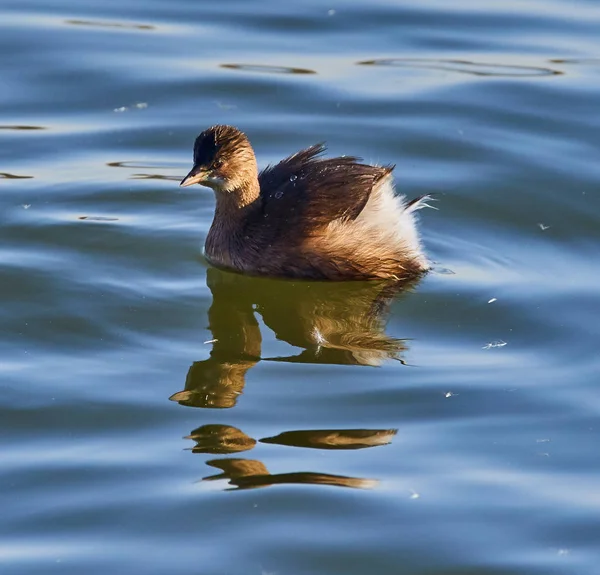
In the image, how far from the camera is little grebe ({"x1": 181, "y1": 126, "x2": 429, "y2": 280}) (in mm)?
7371

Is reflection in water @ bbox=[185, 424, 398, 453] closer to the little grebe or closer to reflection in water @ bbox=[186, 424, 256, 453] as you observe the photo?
reflection in water @ bbox=[186, 424, 256, 453]

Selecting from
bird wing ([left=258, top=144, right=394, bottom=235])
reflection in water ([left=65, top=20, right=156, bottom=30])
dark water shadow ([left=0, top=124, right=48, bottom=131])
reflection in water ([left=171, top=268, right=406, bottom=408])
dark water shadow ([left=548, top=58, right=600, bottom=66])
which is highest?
reflection in water ([left=65, top=20, right=156, bottom=30])

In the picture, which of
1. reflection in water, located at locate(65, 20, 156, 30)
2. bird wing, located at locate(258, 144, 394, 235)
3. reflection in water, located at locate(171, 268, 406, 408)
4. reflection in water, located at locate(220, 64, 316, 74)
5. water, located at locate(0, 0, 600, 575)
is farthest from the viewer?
reflection in water, located at locate(65, 20, 156, 30)

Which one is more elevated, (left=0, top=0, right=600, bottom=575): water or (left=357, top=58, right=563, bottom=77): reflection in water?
(left=357, top=58, right=563, bottom=77): reflection in water

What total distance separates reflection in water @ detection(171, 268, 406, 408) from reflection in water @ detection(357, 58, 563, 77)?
11.2 ft

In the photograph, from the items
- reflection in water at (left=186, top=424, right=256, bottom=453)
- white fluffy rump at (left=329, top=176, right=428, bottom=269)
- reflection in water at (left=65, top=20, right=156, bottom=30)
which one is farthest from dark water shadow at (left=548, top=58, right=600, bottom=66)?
reflection in water at (left=186, top=424, right=256, bottom=453)

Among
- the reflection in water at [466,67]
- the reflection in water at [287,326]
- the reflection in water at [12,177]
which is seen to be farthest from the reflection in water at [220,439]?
the reflection in water at [466,67]

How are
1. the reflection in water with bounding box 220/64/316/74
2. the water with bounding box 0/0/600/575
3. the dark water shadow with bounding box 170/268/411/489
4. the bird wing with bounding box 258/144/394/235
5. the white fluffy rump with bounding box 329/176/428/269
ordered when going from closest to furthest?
the water with bounding box 0/0/600/575 → the dark water shadow with bounding box 170/268/411/489 → the bird wing with bounding box 258/144/394/235 → the white fluffy rump with bounding box 329/176/428/269 → the reflection in water with bounding box 220/64/316/74

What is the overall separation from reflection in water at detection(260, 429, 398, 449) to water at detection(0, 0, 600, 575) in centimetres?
1

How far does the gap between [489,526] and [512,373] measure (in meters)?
1.32

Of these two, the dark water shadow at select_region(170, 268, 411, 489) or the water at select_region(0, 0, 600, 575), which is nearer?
the water at select_region(0, 0, 600, 575)

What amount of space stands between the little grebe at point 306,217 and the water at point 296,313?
5.9 inches

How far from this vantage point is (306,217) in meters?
7.36

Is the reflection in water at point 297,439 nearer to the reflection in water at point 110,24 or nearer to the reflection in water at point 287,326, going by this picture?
the reflection in water at point 287,326
